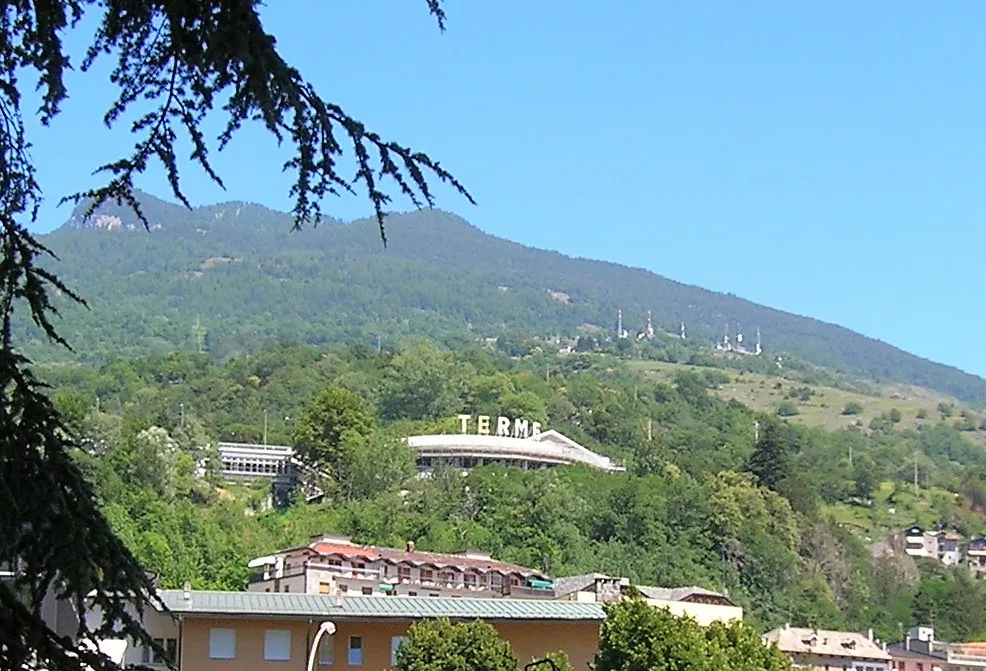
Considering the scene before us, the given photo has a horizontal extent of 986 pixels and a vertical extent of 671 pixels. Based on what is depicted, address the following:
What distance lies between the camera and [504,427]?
134m

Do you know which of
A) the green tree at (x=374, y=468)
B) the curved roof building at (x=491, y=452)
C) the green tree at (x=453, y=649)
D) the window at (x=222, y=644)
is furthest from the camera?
the curved roof building at (x=491, y=452)

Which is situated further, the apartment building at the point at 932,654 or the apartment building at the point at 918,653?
the apartment building at the point at 932,654

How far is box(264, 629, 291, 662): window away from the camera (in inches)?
1432

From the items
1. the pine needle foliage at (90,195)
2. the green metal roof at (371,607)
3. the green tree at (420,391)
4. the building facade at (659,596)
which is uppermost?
the green tree at (420,391)

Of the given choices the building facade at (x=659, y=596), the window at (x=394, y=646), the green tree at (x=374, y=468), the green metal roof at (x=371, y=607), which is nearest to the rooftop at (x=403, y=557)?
the building facade at (x=659, y=596)

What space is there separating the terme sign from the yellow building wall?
9267cm

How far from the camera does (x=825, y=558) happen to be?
114 meters

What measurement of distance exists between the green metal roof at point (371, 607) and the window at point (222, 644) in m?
0.40

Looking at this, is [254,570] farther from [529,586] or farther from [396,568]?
[529,586]

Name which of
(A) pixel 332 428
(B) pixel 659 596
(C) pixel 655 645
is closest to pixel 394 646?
(C) pixel 655 645

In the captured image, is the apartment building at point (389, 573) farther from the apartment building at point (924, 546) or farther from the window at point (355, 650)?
the apartment building at point (924, 546)

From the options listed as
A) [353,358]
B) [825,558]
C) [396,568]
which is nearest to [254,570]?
[396,568]

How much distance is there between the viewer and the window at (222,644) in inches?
1419

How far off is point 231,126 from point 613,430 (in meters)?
141
